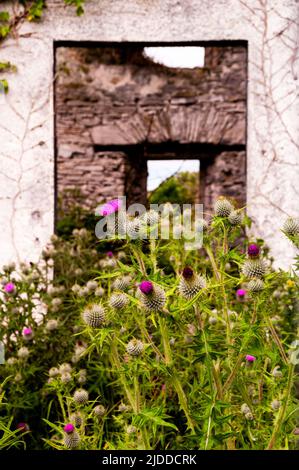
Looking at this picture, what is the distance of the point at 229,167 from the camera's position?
6500 mm

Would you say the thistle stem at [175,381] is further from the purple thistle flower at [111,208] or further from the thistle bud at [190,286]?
the purple thistle flower at [111,208]

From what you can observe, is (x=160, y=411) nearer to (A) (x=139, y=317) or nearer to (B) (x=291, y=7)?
(A) (x=139, y=317)

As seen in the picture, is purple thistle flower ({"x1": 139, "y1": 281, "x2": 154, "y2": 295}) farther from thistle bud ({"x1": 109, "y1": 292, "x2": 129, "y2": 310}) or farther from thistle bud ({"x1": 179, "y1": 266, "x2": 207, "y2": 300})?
thistle bud ({"x1": 109, "y1": 292, "x2": 129, "y2": 310})

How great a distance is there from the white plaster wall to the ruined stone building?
3.88 feet

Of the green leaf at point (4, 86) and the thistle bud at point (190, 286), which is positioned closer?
the thistle bud at point (190, 286)

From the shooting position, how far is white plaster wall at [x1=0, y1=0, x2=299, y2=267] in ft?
16.8

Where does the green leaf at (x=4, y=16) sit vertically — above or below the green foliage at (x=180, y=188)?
above

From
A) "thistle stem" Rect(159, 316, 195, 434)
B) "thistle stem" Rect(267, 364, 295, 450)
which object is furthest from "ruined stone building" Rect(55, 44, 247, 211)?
"thistle stem" Rect(267, 364, 295, 450)

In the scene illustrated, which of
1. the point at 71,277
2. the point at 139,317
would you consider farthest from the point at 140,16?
the point at 139,317

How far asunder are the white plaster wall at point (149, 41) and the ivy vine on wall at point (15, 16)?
5 cm

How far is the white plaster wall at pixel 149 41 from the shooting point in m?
5.12

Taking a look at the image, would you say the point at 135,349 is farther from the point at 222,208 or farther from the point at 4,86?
the point at 4,86

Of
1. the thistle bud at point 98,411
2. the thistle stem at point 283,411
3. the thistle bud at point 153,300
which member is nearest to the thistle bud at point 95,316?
the thistle bud at point 153,300
